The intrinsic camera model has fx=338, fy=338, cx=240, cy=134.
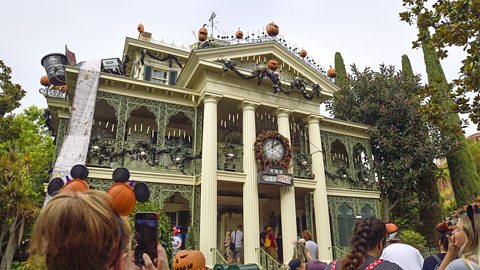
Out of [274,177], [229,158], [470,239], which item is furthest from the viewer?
[229,158]

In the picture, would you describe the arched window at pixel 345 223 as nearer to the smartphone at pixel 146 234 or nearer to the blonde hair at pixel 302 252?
the blonde hair at pixel 302 252

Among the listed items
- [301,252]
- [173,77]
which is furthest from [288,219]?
[173,77]

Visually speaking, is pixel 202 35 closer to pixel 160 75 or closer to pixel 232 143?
pixel 160 75

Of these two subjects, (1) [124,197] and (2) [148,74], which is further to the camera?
(2) [148,74]

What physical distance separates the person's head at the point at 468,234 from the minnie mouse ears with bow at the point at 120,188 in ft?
8.89

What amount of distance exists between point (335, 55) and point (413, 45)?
82.4 feet

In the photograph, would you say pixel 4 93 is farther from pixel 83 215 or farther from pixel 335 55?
pixel 335 55

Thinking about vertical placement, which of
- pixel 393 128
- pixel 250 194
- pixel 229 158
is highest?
pixel 393 128

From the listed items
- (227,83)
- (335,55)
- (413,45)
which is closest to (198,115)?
(227,83)

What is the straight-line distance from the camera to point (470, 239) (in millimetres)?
2955

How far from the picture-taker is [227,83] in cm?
1427

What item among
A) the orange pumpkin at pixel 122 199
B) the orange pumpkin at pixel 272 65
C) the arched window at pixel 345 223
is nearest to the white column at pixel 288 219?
the arched window at pixel 345 223

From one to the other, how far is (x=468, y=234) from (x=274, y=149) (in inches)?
434

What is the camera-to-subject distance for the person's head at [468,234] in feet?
9.50
